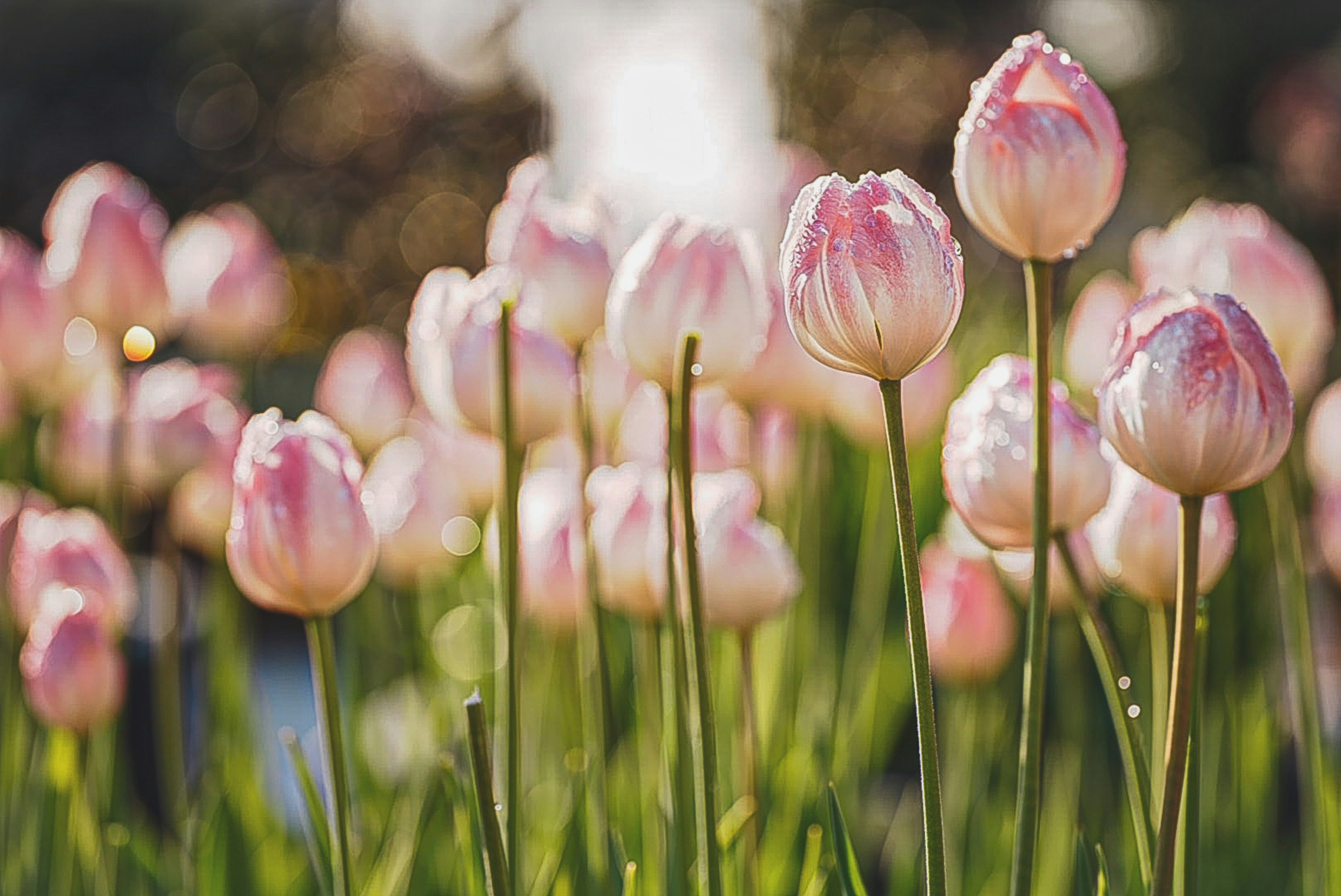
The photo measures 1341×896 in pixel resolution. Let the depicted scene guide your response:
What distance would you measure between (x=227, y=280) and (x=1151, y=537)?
1061mm

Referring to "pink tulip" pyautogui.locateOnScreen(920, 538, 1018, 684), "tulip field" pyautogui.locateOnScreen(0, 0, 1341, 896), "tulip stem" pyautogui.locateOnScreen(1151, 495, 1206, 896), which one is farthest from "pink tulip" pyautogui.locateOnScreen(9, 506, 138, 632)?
"tulip stem" pyautogui.locateOnScreen(1151, 495, 1206, 896)

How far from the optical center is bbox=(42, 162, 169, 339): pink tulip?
3.29 ft

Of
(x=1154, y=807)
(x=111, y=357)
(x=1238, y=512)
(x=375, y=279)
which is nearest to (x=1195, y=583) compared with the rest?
(x=1154, y=807)

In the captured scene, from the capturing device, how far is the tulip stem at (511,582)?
601 mm

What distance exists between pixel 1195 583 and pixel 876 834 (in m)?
0.84

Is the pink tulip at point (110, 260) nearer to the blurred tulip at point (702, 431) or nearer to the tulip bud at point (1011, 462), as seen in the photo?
the blurred tulip at point (702, 431)

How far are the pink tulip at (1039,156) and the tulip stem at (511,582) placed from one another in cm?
22

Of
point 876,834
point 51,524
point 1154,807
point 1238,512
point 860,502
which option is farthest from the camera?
point 860,502

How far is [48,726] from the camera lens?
115 centimetres

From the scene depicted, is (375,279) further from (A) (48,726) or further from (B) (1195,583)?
(B) (1195,583)

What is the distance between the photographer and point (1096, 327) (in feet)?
3.70

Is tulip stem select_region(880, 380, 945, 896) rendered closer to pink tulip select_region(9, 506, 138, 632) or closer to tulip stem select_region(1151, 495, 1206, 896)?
tulip stem select_region(1151, 495, 1206, 896)

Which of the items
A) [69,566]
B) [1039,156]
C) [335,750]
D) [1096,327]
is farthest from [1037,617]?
[69,566]

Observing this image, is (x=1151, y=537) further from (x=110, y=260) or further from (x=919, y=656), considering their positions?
(x=110, y=260)
